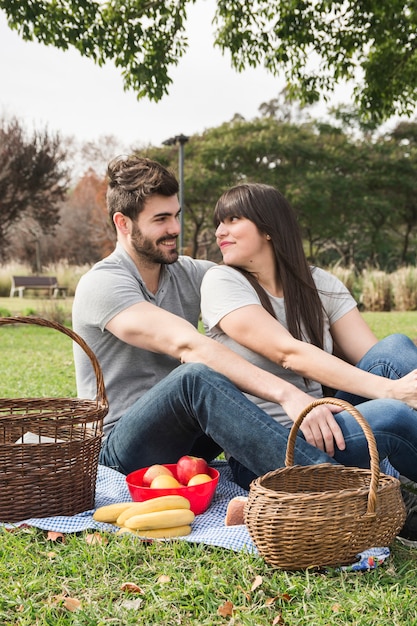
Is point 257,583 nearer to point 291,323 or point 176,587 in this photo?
point 176,587

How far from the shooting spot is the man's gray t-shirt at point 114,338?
3.09 m

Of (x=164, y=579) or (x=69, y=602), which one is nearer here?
(x=69, y=602)

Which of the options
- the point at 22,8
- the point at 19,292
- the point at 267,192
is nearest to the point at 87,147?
the point at 19,292

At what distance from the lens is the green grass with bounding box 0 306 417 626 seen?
2004 mm

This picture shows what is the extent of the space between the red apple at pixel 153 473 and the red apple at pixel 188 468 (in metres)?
0.05

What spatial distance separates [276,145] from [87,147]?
1570 cm

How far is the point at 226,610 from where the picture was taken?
205 centimetres

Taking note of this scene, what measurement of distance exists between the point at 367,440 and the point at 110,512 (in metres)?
1.02

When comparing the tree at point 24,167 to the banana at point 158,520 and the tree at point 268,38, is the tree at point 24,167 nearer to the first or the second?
the tree at point 268,38

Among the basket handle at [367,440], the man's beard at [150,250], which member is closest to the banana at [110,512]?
the basket handle at [367,440]

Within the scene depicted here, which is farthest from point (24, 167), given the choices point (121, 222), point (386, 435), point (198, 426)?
point (386, 435)

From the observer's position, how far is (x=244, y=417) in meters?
2.56

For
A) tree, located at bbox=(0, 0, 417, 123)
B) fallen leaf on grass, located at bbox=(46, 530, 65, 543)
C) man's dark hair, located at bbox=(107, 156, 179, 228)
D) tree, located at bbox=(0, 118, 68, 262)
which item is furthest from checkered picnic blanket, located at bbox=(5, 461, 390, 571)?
tree, located at bbox=(0, 118, 68, 262)

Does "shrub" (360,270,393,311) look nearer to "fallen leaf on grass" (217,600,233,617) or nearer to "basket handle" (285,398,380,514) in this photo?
"basket handle" (285,398,380,514)
